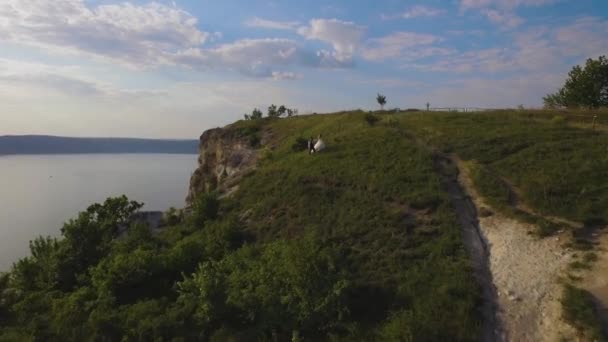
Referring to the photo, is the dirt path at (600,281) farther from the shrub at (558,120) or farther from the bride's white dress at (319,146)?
the bride's white dress at (319,146)

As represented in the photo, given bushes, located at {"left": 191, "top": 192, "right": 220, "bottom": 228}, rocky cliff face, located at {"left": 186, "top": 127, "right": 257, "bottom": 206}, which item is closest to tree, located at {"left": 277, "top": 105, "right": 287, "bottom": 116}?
rocky cliff face, located at {"left": 186, "top": 127, "right": 257, "bottom": 206}


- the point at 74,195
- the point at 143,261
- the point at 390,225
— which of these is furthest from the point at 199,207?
the point at 74,195

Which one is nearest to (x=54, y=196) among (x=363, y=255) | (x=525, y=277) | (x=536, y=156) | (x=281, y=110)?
(x=281, y=110)

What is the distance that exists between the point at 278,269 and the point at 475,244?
277 inches

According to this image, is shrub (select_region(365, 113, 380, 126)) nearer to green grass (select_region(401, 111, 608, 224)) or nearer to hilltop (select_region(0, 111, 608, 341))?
green grass (select_region(401, 111, 608, 224))

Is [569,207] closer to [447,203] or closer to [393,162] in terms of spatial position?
[447,203]

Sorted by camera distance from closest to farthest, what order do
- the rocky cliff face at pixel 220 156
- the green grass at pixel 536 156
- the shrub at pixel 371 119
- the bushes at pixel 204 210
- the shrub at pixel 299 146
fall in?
the green grass at pixel 536 156
the bushes at pixel 204 210
the shrub at pixel 299 146
the shrub at pixel 371 119
the rocky cliff face at pixel 220 156

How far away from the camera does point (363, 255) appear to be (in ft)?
50.6

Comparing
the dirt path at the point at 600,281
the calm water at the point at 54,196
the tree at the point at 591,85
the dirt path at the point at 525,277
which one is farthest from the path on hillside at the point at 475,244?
the calm water at the point at 54,196

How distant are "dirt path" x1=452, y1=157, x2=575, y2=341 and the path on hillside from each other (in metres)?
0.16

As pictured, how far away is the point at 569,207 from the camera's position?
52.4 feet

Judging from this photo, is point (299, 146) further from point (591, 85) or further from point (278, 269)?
point (591, 85)

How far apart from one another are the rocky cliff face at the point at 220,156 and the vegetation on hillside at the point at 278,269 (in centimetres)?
1461

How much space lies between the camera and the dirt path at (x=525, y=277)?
1091 centimetres
